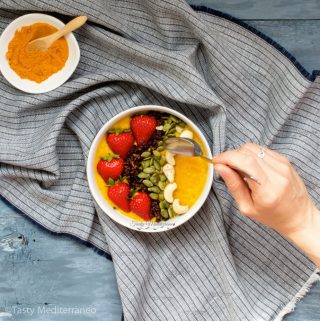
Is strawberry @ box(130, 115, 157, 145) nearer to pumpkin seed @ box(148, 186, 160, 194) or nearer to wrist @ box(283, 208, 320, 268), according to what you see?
pumpkin seed @ box(148, 186, 160, 194)

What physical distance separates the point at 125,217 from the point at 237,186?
0.29 metres

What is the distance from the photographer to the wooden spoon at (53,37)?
117cm

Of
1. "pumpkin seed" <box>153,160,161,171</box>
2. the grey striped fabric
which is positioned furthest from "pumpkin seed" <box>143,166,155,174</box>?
the grey striped fabric

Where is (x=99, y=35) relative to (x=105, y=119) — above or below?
above

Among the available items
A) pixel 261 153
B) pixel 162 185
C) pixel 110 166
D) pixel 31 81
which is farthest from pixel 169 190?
pixel 31 81

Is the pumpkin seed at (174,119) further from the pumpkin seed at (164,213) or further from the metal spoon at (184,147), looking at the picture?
the pumpkin seed at (164,213)

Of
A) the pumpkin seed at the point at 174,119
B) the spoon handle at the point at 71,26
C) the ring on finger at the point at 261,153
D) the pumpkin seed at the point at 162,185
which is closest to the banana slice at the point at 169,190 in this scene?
the pumpkin seed at the point at 162,185

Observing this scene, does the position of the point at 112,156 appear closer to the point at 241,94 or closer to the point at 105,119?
the point at 105,119

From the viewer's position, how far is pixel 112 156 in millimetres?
1206

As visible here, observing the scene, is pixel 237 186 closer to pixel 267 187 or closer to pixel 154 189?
pixel 267 187

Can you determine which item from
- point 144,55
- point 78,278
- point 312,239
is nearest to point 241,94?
point 144,55

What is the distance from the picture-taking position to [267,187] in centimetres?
100

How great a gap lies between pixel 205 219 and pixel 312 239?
229mm

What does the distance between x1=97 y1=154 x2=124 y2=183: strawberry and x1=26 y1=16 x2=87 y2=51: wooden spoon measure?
24 centimetres
